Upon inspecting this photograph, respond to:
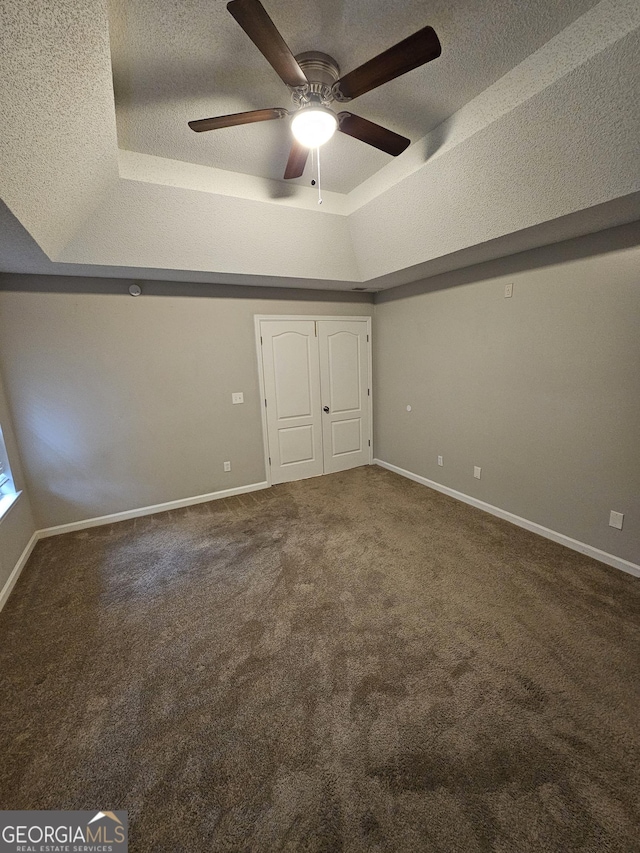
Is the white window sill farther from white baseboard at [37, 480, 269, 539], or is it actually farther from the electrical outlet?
the electrical outlet

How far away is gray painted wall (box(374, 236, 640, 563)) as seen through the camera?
Answer: 7.38ft

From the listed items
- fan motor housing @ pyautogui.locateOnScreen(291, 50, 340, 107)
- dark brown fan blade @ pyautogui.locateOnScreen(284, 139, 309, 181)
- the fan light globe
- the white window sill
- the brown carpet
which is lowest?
the brown carpet

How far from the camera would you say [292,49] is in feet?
5.15

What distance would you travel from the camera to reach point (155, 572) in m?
2.53

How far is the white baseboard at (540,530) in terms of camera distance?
2332 millimetres

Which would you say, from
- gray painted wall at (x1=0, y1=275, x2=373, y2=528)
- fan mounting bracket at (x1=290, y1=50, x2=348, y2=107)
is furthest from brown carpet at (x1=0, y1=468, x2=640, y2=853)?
fan mounting bracket at (x1=290, y1=50, x2=348, y2=107)

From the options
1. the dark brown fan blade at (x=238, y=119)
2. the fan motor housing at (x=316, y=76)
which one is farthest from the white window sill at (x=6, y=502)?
the fan motor housing at (x=316, y=76)

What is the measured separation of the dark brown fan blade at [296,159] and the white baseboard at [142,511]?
3.12 m

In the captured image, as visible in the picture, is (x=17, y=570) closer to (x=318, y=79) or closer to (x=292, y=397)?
(x=292, y=397)

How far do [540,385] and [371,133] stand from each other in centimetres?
220

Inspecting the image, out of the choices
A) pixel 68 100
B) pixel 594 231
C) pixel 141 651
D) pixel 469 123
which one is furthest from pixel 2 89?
pixel 594 231

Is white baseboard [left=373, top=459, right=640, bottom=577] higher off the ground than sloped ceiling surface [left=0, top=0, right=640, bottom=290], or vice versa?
sloped ceiling surface [left=0, top=0, right=640, bottom=290]

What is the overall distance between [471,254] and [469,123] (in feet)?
3.18

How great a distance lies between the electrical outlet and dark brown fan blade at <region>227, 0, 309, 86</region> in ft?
10.5
